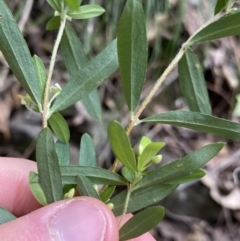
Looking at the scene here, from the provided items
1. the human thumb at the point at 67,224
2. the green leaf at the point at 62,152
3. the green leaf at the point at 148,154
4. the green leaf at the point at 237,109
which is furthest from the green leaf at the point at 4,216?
the green leaf at the point at 237,109

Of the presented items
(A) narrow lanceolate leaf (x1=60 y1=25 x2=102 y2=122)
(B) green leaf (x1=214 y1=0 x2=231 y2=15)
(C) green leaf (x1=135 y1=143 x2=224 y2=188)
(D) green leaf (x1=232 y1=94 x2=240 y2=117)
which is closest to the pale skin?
(C) green leaf (x1=135 y1=143 x2=224 y2=188)

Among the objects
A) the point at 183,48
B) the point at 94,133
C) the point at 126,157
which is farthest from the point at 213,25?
the point at 94,133

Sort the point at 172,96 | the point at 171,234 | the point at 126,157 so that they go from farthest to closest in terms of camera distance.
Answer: the point at 172,96 → the point at 171,234 → the point at 126,157

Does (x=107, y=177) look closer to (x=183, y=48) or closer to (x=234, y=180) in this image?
(x=183, y=48)

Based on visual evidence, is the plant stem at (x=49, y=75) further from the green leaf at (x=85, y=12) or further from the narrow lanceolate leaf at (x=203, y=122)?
the narrow lanceolate leaf at (x=203, y=122)

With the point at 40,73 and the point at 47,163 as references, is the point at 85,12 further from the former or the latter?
the point at 47,163

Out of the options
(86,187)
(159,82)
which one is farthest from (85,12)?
(86,187)

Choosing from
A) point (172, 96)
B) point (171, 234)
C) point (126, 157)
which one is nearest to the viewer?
point (126, 157)
